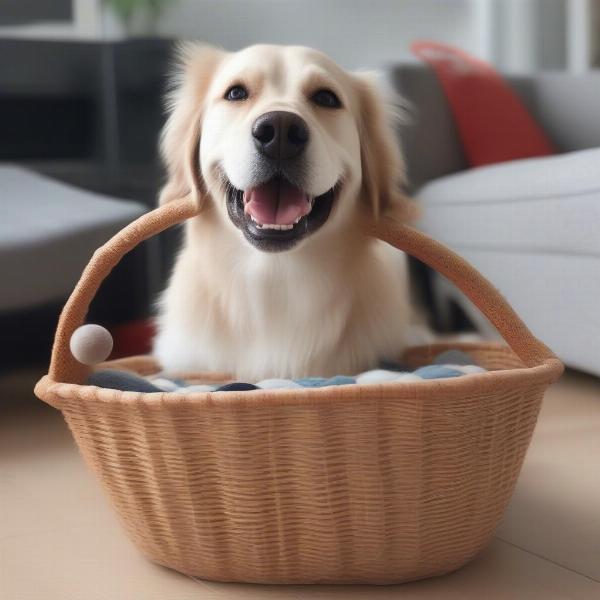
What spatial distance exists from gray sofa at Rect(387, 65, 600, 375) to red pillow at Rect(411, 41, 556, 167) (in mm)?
44

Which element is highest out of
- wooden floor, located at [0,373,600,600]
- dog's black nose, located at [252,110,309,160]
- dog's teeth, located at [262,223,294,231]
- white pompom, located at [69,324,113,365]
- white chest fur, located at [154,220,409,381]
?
dog's black nose, located at [252,110,309,160]

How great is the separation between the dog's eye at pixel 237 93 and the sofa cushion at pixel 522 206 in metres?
0.87

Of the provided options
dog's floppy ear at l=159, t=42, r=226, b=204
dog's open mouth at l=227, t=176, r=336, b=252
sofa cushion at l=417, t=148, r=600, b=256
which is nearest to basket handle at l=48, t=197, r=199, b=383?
dog's open mouth at l=227, t=176, r=336, b=252

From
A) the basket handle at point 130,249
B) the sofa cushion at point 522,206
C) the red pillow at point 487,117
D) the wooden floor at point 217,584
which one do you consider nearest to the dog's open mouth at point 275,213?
the basket handle at point 130,249

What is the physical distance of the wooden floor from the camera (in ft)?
3.21

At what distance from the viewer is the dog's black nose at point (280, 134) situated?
112 cm

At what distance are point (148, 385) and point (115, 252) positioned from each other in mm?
164

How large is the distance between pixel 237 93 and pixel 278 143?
0.19m

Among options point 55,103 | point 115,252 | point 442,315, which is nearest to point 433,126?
point 442,315

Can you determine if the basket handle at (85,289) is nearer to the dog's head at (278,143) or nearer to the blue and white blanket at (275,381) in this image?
the blue and white blanket at (275,381)

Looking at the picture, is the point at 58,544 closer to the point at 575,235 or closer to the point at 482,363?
the point at 482,363

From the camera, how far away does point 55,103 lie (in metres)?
2.57

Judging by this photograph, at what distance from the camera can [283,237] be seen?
120cm

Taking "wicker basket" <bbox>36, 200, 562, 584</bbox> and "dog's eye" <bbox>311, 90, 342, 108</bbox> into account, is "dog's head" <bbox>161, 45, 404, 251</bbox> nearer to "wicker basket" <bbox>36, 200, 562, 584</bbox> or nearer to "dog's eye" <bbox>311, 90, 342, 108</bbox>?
"dog's eye" <bbox>311, 90, 342, 108</bbox>
